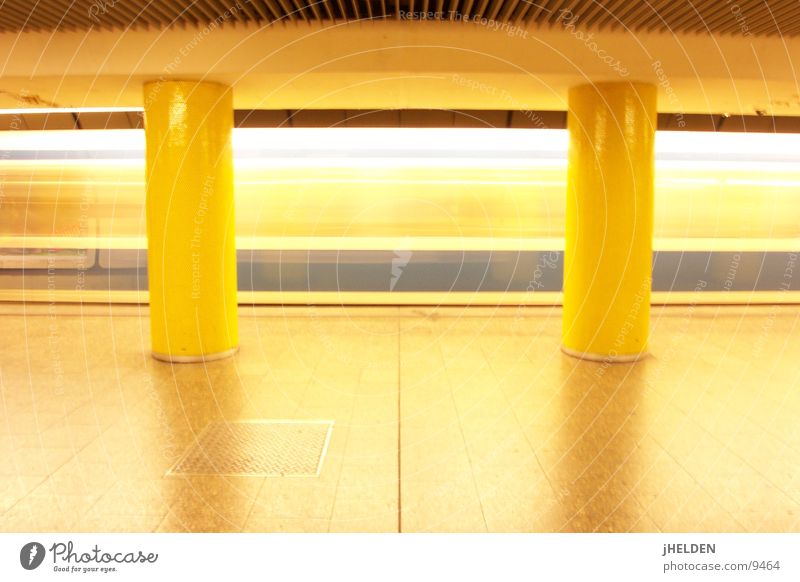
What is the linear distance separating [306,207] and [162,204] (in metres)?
3.27

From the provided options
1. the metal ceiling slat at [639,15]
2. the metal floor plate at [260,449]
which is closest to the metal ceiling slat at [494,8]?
the metal ceiling slat at [639,15]

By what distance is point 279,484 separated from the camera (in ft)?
12.6

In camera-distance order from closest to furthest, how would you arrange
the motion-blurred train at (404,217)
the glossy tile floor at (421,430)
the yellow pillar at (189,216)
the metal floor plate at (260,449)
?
the glossy tile floor at (421,430) < the metal floor plate at (260,449) < the yellow pillar at (189,216) < the motion-blurred train at (404,217)

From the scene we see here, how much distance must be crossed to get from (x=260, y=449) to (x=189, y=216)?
9.87ft

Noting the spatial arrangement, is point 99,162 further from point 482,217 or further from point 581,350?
point 581,350

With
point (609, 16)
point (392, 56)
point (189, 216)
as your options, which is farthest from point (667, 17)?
point (189, 216)

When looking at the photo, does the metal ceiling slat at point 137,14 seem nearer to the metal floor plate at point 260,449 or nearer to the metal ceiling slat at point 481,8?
the metal ceiling slat at point 481,8

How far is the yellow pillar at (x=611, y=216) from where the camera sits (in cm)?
653

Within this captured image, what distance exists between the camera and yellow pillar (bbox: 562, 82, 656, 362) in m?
6.53

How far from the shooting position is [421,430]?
15.7 feet
